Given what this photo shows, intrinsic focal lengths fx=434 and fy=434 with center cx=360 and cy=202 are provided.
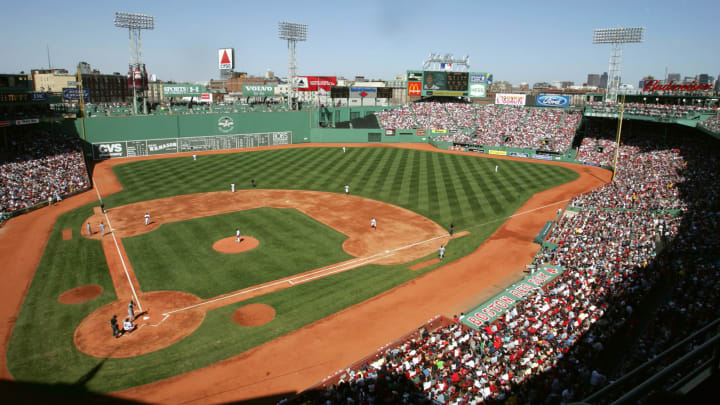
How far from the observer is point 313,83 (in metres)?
72.6

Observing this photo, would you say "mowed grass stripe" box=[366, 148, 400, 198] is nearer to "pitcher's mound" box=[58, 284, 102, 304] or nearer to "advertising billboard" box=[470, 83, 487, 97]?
"advertising billboard" box=[470, 83, 487, 97]

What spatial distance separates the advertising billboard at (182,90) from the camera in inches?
2467

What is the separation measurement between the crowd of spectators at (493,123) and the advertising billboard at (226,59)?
26185mm

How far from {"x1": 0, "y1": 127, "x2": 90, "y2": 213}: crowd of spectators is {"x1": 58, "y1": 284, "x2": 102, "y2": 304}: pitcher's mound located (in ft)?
55.3

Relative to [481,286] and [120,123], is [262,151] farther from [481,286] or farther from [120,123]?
[481,286]

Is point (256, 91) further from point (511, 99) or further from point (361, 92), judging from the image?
point (511, 99)

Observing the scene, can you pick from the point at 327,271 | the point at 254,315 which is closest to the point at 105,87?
the point at 327,271

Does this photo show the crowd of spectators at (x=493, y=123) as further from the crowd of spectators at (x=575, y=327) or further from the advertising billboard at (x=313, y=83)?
the crowd of spectators at (x=575, y=327)

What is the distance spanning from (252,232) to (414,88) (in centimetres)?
5437

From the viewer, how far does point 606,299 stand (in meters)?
18.4

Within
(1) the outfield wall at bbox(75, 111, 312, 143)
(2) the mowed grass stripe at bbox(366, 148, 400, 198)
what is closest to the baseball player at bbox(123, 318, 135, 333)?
(2) the mowed grass stripe at bbox(366, 148, 400, 198)

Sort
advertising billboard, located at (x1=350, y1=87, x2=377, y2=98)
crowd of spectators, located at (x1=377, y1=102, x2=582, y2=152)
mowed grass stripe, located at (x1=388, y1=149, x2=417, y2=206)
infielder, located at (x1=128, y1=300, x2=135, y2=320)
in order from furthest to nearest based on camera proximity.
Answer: advertising billboard, located at (x1=350, y1=87, x2=377, y2=98)
crowd of spectators, located at (x1=377, y1=102, x2=582, y2=152)
mowed grass stripe, located at (x1=388, y1=149, x2=417, y2=206)
infielder, located at (x1=128, y1=300, x2=135, y2=320)

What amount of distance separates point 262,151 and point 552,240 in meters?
44.1

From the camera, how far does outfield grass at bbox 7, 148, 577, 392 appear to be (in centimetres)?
1802
